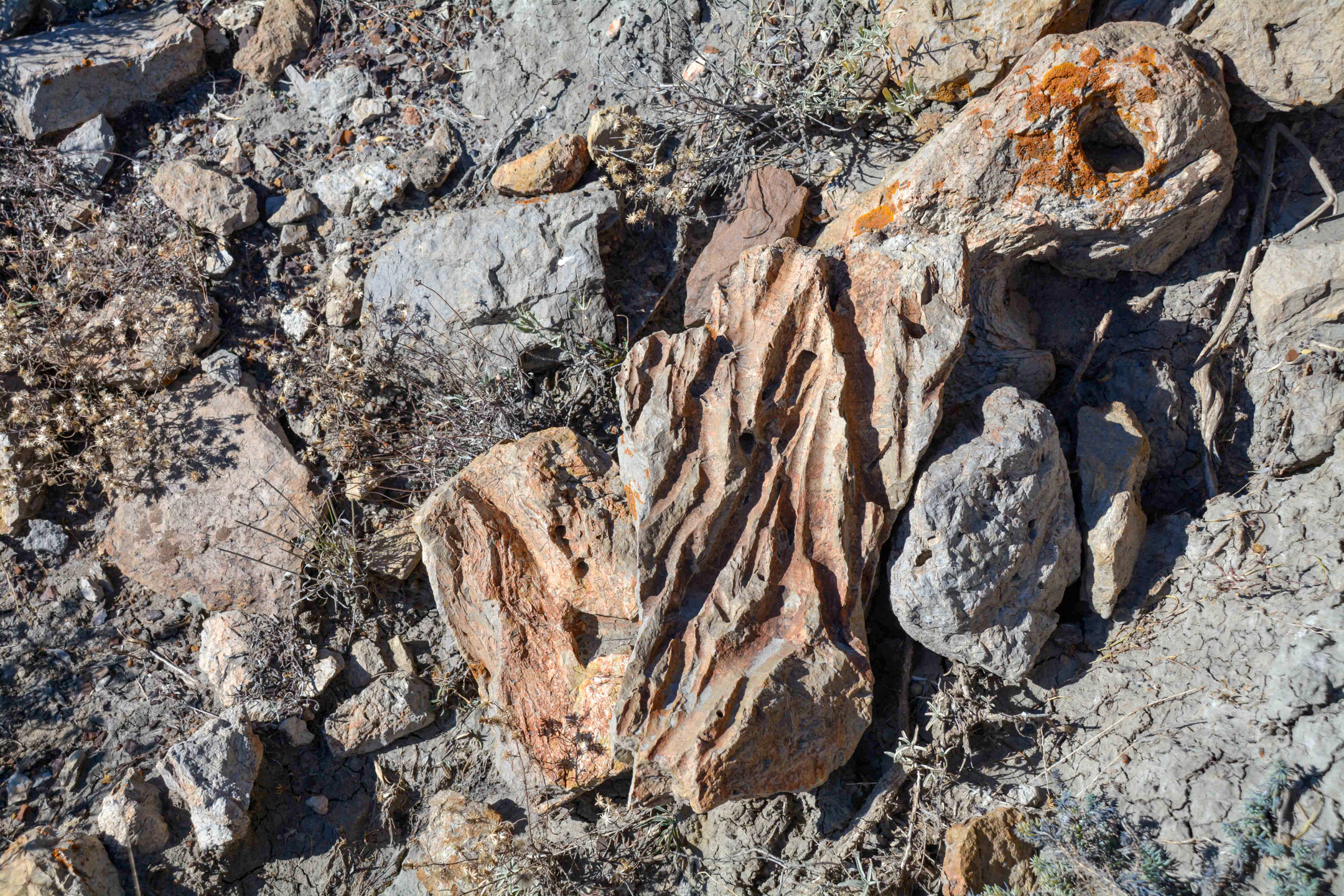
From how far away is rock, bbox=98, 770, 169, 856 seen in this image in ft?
12.5

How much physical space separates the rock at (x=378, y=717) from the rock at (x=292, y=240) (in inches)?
100.0

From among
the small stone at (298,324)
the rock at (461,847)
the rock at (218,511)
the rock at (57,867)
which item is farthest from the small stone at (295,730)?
the small stone at (298,324)

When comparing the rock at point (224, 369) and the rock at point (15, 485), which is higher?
the rock at point (224, 369)

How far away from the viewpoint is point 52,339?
4.57 m

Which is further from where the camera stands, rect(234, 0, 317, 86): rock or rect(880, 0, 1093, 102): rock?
rect(234, 0, 317, 86): rock

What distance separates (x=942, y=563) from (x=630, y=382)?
53.5 inches

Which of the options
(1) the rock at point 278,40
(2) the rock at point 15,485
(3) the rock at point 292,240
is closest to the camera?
(2) the rock at point 15,485

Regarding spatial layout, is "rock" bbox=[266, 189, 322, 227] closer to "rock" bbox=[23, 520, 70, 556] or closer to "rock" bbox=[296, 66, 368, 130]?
"rock" bbox=[296, 66, 368, 130]

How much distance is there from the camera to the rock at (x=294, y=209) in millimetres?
4883

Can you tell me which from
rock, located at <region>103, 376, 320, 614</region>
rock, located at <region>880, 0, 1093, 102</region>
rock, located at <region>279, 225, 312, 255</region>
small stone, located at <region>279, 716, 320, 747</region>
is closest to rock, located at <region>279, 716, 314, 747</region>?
small stone, located at <region>279, 716, 320, 747</region>

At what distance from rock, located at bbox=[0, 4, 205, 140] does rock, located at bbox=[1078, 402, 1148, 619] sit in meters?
5.62

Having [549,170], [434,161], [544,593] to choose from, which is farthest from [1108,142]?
[434,161]

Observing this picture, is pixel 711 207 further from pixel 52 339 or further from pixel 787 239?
pixel 52 339

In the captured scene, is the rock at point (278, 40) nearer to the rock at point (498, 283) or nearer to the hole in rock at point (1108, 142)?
the rock at point (498, 283)
